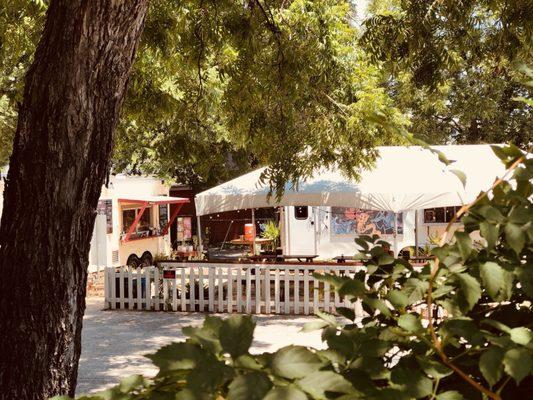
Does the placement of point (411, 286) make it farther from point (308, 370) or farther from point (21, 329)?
point (21, 329)

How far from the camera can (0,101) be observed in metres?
22.0

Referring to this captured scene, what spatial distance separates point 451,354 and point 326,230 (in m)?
21.1

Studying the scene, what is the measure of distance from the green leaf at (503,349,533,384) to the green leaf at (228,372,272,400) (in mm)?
352

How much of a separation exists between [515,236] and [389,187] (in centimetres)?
1151

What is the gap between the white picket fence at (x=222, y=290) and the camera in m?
13.5

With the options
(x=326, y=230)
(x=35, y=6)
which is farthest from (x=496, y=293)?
(x=326, y=230)

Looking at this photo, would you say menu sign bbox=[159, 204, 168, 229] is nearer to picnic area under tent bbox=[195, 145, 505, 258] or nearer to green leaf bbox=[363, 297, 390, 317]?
picnic area under tent bbox=[195, 145, 505, 258]

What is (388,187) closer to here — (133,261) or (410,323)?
(410,323)

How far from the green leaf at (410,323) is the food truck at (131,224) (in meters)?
17.8

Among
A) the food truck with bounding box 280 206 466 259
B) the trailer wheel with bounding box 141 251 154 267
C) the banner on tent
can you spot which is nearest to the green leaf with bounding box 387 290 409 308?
the food truck with bounding box 280 206 466 259

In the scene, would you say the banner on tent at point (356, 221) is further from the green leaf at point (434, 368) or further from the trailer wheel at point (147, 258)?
the green leaf at point (434, 368)

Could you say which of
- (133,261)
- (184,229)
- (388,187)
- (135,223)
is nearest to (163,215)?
(135,223)

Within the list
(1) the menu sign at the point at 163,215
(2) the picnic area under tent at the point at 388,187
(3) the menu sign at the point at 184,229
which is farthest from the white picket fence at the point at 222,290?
(3) the menu sign at the point at 184,229

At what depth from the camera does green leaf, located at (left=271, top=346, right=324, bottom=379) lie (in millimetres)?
960
